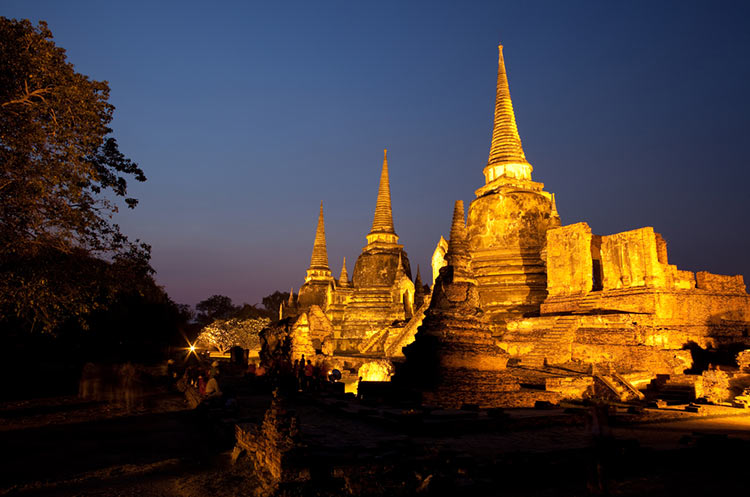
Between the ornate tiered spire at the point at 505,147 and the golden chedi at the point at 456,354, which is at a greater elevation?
the ornate tiered spire at the point at 505,147

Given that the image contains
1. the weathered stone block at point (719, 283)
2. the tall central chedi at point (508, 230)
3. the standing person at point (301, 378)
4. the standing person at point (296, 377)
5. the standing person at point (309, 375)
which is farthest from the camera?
the tall central chedi at point (508, 230)

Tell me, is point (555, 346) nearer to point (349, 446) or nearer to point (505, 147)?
point (349, 446)

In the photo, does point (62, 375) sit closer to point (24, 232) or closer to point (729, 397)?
point (24, 232)

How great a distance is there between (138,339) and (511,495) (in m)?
21.1

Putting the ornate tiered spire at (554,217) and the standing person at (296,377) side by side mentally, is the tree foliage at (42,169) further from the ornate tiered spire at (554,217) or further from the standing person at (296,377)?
the ornate tiered spire at (554,217)

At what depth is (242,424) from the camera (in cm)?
912

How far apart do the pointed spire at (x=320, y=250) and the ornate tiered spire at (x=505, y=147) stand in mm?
19770

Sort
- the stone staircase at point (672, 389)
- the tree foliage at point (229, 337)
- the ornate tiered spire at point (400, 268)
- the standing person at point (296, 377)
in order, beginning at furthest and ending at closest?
1. the tree foliage at point (229, 337)
2. the ornate tiered spire at point (400, 268)
3. the standing person at point (296, 377)
4. the stone staircase at point (672, 389)

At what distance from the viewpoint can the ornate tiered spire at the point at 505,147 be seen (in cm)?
3016

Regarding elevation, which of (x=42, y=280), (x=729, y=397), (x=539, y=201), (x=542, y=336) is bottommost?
(x=729, y=397)

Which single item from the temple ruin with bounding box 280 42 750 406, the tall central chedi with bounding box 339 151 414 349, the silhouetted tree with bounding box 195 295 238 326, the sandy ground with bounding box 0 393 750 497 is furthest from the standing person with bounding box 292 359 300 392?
the silhouetted tree with bounding box 195 295 238 326

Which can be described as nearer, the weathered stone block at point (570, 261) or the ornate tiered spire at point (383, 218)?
the weathered stone block at point (570, 261)

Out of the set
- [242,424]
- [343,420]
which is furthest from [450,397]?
[242,424]

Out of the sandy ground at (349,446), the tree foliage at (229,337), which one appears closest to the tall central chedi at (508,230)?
the sandy ground at (349,446)
